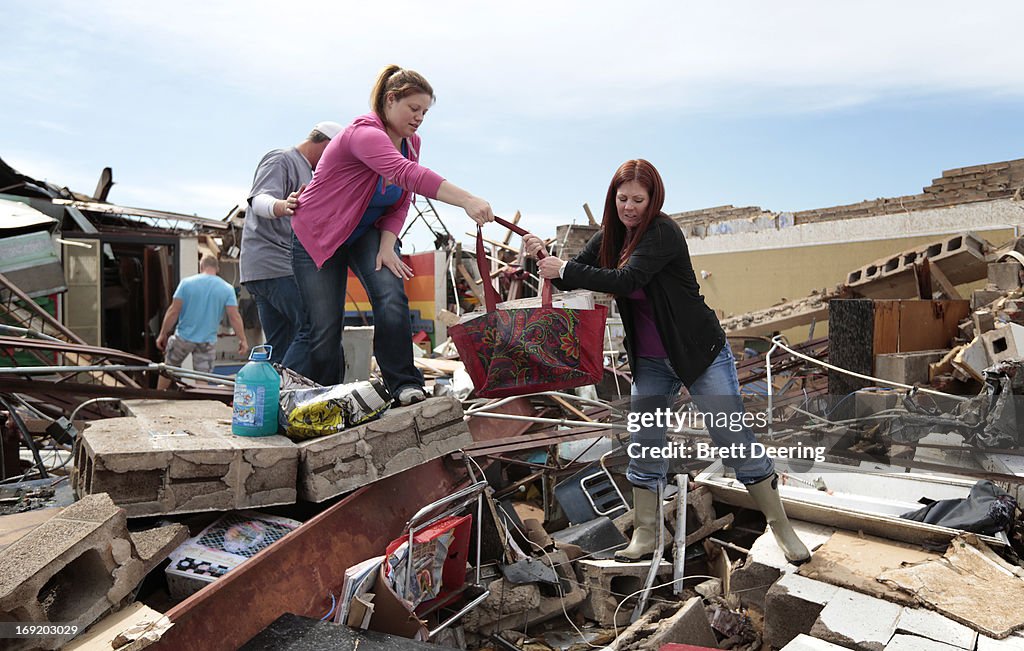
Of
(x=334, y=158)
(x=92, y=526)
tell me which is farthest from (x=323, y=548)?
(x=334, y=158)

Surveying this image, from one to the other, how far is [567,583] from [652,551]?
448mm

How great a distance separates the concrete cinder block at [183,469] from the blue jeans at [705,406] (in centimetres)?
153

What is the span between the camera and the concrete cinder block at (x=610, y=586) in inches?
126

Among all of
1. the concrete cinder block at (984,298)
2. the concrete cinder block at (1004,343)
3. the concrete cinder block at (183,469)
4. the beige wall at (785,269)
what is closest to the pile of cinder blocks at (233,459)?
the concrete cinder block at (183,469)

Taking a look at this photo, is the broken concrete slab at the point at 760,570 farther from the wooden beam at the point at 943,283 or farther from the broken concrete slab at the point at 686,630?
the wooden beam at the point at 943,283

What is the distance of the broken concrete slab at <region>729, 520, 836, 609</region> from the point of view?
122 inches

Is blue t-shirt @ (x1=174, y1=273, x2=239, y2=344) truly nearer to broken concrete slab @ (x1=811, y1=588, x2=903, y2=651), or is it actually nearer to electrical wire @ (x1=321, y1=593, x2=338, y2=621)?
electrical wire @ (x1=321, y1=593, x2=338, y2=621)

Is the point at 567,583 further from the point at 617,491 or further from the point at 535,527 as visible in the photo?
the point at 617,491

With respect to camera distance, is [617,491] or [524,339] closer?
[524,339]

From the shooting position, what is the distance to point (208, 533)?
249 centimetres

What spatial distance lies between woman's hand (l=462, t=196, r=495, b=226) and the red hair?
0.66 metres

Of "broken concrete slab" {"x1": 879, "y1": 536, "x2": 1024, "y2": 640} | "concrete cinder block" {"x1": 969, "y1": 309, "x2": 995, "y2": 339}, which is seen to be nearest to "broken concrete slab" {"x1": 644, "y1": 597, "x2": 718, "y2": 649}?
"broken concrete slab" {"x1": 879, "y1": 536, "x2": 1024, "y2": 640}

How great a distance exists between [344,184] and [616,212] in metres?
1.21

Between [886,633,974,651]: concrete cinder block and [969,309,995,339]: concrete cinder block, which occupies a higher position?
[969,309,995,339]: concrete cinder block
